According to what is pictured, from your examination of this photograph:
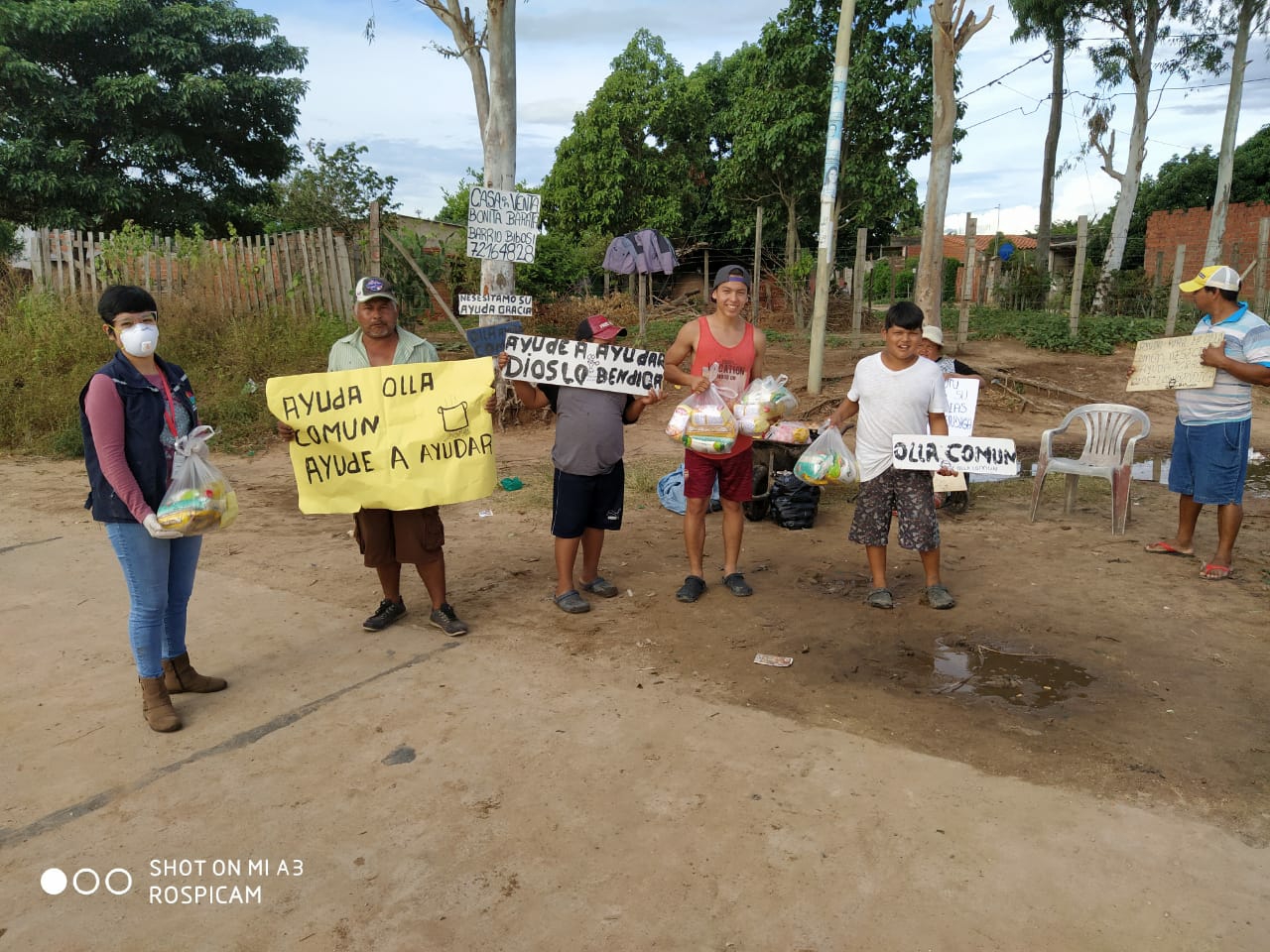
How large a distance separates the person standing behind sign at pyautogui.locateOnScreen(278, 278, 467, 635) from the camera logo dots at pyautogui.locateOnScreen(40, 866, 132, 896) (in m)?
1.98

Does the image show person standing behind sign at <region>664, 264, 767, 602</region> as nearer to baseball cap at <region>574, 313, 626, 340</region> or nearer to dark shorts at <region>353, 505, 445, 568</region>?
baseball cap at <region>574, 313, 626, 340</region>

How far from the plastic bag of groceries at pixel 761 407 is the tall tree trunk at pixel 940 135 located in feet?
17.2

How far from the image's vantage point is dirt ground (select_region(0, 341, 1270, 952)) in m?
2.38

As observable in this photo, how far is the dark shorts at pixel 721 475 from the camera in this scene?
4.88 metres

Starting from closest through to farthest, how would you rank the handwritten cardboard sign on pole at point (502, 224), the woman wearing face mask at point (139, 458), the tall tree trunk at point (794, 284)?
the woman wearing face mask at point (139, 458)
the handwritten cardboard sign on pole at point (502, 224)
the tall tree trunk at point (794, 284)

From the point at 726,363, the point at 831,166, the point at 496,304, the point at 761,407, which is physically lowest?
the point at 761,407

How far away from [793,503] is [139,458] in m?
4.51

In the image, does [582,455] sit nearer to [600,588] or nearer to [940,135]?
[600,588]

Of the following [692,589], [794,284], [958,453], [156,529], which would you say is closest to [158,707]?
[156,529]

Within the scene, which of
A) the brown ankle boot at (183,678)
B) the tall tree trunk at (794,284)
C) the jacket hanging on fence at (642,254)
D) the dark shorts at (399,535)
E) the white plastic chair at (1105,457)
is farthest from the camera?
the tall tree trunk at (794,284)

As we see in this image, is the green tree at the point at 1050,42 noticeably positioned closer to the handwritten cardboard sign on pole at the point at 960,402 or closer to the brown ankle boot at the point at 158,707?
the handwritten cardboard sign on pole at the point at 960,402

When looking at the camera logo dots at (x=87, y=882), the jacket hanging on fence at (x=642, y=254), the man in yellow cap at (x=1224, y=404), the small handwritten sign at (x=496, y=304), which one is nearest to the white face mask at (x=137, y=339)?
the camera logo dots at (x=87, y=882)

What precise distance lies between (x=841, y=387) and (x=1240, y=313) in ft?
20.7

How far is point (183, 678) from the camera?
12.3 feet
